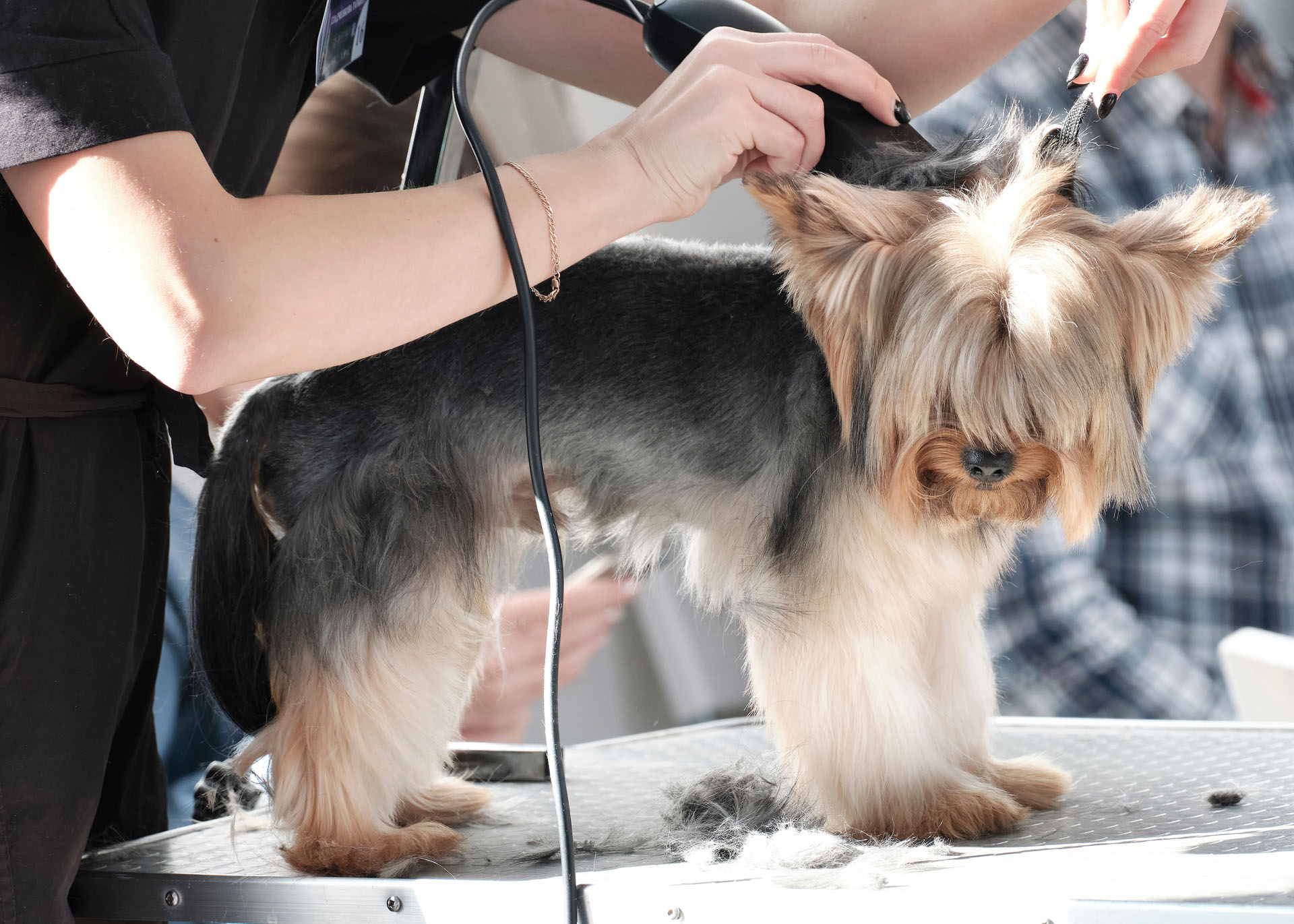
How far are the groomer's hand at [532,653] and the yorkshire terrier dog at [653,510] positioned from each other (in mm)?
904

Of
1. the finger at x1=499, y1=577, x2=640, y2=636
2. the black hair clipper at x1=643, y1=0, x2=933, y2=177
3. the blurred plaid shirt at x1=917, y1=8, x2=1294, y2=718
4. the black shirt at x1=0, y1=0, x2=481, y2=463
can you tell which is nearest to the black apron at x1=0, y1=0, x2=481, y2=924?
the black shirt at x1=0, y1=0, x2=481, y2=463

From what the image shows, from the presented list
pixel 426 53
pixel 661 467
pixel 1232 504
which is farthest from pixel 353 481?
pixel 1232 504

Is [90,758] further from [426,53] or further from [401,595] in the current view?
[426,53]

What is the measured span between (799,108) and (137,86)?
1.75ft

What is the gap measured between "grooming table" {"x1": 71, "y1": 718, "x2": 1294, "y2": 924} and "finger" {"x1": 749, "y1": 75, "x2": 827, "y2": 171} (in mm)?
624

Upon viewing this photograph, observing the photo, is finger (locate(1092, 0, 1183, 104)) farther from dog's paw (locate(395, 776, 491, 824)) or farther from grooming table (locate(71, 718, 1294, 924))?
dog's paw (locate(395, 776, 491, 824))

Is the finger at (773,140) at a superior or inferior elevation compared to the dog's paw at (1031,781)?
superior

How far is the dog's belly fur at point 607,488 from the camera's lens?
113 centimetres

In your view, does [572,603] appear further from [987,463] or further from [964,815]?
[987,463]

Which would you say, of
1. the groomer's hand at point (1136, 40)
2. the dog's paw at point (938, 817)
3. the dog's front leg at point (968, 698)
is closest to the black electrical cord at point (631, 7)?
Answer: the groomer's hand at point (1136, 40)

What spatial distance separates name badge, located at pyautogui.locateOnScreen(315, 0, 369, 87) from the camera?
106 centimetres

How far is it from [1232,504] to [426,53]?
1.99 metres

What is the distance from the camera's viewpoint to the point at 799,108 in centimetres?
104

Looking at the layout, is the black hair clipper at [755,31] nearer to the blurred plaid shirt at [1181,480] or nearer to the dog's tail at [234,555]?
the dog's tail at [234,555]
